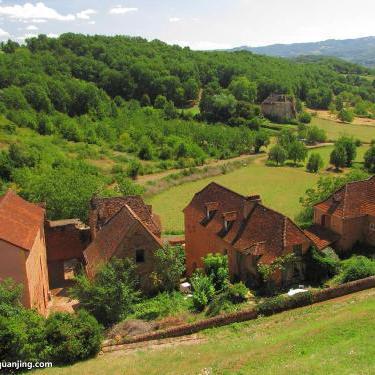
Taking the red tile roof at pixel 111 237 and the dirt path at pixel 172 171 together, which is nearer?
the red tile roof at pixel 111 237

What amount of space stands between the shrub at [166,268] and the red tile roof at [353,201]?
14856 mm

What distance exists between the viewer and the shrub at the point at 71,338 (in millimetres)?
27969

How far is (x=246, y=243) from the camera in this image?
3834 cm

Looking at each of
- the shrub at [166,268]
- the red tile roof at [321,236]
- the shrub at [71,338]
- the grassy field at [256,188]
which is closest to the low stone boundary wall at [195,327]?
the shrub at [71,338]

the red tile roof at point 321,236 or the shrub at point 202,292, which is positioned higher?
the red tile roof at point 321,236

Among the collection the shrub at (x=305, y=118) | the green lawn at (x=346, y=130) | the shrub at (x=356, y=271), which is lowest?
the green lawn at (x=346, y=130)

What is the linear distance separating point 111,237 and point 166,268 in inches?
200

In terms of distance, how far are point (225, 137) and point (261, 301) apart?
84.7 meters

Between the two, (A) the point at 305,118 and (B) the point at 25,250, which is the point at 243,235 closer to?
(B) the point at 25,250

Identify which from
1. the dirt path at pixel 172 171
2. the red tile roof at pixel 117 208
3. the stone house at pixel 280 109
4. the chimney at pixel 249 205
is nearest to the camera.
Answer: the chimney at pixel 249 205

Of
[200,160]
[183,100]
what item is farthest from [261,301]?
[183,100]

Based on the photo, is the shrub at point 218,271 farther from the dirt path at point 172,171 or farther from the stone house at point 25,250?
the dirt path at point 172,171

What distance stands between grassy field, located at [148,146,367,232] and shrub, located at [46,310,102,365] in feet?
111

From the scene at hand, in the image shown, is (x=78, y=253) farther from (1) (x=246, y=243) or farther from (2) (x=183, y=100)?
(2) (x=183, y=100)
